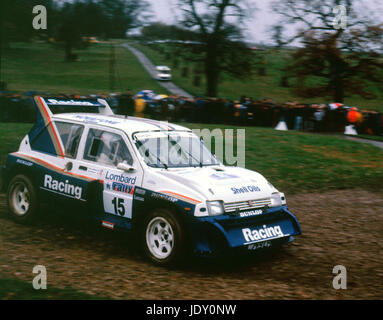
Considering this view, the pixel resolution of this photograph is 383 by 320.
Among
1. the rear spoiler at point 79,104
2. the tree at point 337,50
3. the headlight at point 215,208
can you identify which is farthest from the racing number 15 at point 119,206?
the tree at point 337,50

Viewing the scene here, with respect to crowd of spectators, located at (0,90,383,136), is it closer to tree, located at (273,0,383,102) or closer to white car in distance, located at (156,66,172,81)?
tree, located at (273,0,383,102)

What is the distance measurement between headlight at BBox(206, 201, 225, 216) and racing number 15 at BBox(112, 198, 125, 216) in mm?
1413

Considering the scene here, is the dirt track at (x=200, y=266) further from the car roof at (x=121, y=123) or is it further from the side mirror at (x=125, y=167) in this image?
the car roof at (x=121, y=123)

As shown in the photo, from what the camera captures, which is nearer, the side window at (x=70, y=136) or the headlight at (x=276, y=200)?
the headlight at (x=276, y=200)

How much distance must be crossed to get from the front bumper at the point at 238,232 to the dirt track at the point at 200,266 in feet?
1.28

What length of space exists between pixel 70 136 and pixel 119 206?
5.71 feet

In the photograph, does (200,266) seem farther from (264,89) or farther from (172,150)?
(264,89)

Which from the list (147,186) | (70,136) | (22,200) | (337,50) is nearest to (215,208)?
(147,186)

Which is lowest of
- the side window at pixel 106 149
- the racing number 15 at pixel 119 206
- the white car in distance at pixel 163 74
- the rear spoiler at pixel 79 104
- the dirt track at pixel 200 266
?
the dirt track at pixel 200 266

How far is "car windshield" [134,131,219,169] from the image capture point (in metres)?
7.30

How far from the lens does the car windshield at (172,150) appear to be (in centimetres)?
730

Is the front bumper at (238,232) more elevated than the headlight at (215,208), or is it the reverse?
the headlight at (215,208)

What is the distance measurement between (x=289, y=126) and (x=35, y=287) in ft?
63.5
